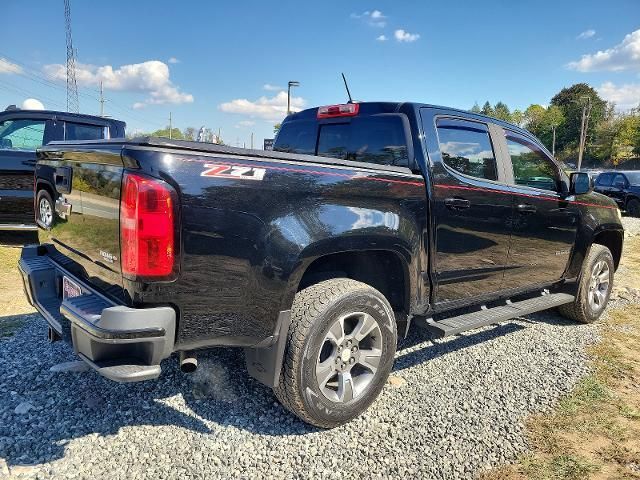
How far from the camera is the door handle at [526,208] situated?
3896 mm

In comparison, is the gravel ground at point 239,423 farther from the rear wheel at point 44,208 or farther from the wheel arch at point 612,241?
the wheel arch at point 612,241

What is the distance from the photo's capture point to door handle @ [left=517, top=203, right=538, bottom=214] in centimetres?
390

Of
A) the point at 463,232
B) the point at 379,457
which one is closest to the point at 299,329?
the point at 379,457

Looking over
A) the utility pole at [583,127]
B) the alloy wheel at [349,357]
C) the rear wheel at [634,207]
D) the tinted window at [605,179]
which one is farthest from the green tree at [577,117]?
the alloy wheel at [349,357]

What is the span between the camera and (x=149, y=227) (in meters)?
2.04

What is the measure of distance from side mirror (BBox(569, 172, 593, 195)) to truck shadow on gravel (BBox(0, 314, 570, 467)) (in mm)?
2486

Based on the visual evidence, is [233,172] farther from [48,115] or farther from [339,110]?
[48,115]

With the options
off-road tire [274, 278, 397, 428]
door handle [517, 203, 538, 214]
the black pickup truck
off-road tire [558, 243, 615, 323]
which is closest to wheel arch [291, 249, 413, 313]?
the black pickup truck

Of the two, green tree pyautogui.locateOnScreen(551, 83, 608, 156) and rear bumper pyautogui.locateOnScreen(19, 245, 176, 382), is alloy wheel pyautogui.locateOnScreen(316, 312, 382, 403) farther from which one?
green tree pyautogui.locateOnScreen(551, 83, 608, 156)

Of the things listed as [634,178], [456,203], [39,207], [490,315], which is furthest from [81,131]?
[634,178]

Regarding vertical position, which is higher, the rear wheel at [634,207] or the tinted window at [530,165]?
the tinted window at [530,165]

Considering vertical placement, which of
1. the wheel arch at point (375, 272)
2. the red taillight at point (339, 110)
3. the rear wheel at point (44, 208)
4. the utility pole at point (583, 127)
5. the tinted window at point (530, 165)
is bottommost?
the wheel arch at point (375, 272)

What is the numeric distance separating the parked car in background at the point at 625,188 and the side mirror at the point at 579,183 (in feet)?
51.2

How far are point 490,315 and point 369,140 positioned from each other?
1697mm
